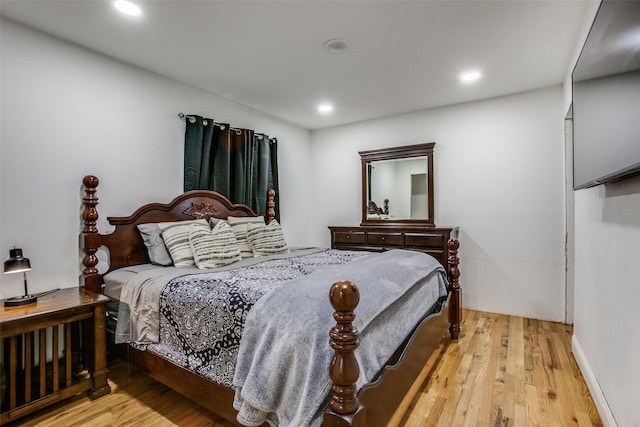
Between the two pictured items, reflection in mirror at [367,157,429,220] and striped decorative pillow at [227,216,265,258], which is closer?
striped decorative pillow at [227,216,265,258]

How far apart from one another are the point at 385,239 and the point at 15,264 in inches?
132

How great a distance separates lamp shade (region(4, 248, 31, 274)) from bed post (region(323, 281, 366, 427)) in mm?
1923

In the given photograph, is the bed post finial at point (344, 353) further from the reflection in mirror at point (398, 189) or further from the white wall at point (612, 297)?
the reflection in mirror at point (398, 189)

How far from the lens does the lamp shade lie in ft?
5.94

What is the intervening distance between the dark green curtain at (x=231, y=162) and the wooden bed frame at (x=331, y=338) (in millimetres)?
174

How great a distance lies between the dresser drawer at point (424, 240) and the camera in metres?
3.58

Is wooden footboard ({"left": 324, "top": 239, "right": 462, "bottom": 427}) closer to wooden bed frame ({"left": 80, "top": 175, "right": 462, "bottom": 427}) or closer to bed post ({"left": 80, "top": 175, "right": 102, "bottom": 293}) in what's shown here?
wooden bed frame ({"left": 80, "top": 175, "right": 462, "bottom": 427})

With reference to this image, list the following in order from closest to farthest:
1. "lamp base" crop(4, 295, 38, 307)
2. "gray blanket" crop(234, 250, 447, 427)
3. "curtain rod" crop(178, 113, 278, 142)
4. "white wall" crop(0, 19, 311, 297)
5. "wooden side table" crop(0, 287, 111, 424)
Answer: "gray blanket" crop(234, 250, 447, 427)
"wooden side table" crop(0, 287, 111, 424)
"lamp base" crop(4, 295, 38, 307)
"white wall" crop(0, 19, 311, 297)
"curtain rod" crop(178, 113, 278, 142)

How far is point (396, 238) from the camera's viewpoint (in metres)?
3.89

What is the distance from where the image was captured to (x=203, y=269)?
2.35 metres

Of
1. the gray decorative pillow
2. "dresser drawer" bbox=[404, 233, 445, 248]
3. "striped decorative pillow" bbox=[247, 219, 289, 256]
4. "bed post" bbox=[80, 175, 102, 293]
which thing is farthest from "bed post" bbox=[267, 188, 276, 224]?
"bed post" bbox=[80, 175, 102, 293]

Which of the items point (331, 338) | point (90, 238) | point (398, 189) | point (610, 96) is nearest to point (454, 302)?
point (398, 189)

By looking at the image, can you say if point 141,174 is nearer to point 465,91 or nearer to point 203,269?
point 203,269

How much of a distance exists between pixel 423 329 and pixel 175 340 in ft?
4.82
